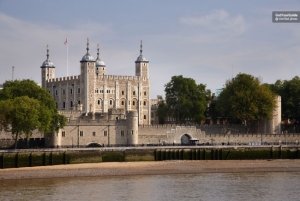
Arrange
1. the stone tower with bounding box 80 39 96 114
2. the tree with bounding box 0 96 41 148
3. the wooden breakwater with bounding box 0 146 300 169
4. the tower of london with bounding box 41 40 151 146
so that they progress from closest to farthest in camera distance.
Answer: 1. the wooden breakwater with bounding box 0 146 300 169
2. the tree with bounding box 0 96 41 148
3. the tower of london with bounding box 41 40 151 146
4. the stone tower with bounding box 80 39 96 114

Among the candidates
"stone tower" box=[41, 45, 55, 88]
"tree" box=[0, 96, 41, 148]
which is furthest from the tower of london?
"tree" box=[0, 96, 41, 148]

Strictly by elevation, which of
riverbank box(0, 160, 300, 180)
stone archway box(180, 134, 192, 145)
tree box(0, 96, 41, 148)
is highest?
tree box(0, 96, 41, 148)

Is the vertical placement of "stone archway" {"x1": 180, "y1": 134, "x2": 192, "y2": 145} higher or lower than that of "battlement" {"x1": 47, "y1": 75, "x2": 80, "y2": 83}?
lower

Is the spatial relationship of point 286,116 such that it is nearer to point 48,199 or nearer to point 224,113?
point 224,113

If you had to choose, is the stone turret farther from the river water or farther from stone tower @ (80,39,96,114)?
the river water

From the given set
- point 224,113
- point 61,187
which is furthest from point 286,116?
point 61,187

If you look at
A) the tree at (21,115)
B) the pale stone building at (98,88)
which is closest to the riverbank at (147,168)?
the tree at (21,115)

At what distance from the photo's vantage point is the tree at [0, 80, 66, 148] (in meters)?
69.6

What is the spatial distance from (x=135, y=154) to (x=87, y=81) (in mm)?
33020

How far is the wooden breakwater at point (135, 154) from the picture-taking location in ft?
217

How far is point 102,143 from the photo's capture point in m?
82.8

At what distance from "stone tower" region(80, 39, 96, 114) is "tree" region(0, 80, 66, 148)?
24.5 metres

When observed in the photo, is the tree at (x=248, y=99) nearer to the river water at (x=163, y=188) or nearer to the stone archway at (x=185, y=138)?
the stone archway at (x=185, y=138)

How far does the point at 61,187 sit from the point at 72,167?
39.3ft
